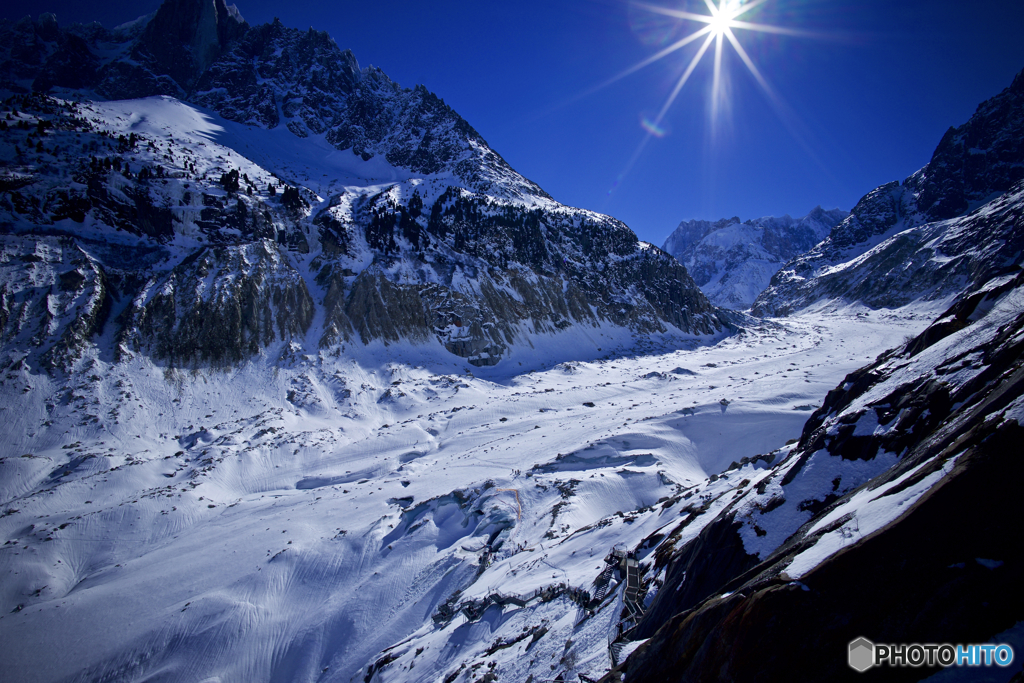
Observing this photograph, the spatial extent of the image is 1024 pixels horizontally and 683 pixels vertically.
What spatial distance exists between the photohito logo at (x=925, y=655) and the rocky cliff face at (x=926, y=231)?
116790 mm

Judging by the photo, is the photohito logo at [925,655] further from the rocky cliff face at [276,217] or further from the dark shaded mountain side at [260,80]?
the dark shaded mountain side at [260,80]

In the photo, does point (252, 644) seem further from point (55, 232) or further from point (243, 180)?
point (243, 180)

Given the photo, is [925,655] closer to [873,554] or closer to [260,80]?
[873,554]

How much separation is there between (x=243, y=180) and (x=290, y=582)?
66973 millimetres

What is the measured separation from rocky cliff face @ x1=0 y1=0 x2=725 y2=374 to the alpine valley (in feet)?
1.86

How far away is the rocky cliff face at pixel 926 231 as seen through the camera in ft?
308

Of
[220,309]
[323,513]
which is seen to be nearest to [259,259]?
[220,309]

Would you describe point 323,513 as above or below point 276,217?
below

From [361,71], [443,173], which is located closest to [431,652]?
[443,173]

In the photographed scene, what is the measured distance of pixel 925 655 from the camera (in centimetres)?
414

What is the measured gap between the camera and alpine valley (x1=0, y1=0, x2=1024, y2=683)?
5.45 metres

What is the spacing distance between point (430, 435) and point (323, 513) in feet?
41.6

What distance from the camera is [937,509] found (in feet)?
14.8

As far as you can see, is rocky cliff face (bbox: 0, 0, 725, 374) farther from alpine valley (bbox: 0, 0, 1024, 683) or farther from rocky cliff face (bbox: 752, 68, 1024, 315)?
rocky cliff face (bbox: 752, 68, 1024, 315)
